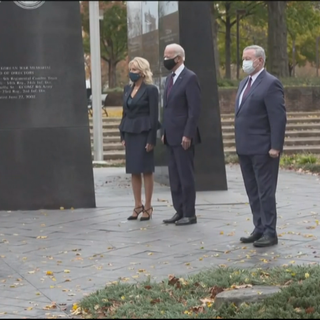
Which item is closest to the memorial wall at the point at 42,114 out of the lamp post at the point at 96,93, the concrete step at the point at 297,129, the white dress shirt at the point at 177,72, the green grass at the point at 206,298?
the white dress shirt at the point at 177,72

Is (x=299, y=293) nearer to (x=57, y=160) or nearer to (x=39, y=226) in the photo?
(x=39, y=226)

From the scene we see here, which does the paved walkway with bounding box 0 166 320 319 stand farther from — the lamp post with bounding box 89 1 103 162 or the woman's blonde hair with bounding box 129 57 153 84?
the lamp post with bounding box 89 1 103 162

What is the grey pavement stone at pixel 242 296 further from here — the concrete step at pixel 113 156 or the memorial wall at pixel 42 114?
the concrete step at pixel 113 156

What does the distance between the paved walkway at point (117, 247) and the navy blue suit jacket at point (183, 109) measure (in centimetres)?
104

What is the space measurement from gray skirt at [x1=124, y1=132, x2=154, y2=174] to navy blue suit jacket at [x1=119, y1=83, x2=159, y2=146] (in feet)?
0.28

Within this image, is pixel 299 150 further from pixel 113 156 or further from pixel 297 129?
pixel 113 156

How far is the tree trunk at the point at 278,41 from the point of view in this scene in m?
32.0

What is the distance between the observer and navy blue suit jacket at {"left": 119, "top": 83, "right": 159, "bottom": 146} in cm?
1036

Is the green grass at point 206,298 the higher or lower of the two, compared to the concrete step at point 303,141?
higher

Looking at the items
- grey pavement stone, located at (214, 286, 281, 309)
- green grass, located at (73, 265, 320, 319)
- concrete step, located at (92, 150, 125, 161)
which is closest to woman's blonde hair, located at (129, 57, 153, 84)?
green grass, located at (73, 265, 320, 319)

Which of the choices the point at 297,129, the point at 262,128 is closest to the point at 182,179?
the point at 262,128

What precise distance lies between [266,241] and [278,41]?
24.4 meters

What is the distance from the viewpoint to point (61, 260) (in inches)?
325

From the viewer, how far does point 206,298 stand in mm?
6172
